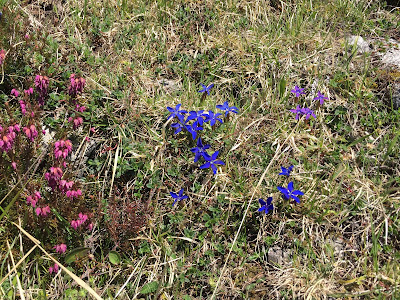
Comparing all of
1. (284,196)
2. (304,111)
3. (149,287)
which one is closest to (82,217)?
(149,287)

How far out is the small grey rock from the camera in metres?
4.17

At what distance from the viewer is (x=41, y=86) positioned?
10.9 ft

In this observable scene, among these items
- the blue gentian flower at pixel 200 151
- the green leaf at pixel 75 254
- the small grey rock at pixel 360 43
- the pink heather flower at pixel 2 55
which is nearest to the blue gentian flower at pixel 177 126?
the blue gentian flower at pixel 200 151

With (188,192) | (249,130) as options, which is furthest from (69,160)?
(249,130)

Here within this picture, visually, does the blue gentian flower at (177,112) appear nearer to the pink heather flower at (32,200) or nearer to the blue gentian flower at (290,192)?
the blue gentian flower at (290,192)

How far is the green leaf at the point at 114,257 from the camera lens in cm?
298

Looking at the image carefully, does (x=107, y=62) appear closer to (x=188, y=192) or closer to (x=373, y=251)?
(x=188, y=192)

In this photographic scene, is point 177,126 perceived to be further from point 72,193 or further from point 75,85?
point 72,193

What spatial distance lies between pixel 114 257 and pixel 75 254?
0.28m

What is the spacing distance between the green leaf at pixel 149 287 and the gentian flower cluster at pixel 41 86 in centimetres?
172

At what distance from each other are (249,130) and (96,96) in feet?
4.52

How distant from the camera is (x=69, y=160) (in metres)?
3.32

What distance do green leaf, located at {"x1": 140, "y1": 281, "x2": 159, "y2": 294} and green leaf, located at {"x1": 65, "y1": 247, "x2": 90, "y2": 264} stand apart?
481 mm

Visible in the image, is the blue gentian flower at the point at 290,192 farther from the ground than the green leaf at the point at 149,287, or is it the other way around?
the blue gentian flower at the point at 290,192
